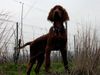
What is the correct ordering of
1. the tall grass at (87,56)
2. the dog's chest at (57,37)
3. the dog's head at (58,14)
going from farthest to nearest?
the dog's head at (58,14) < the dog's chest at (57,37) < the tall grass at (87,56)

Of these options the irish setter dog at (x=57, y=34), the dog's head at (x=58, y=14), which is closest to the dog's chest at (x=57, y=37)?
the irish setter dog at (x=57, y=34)

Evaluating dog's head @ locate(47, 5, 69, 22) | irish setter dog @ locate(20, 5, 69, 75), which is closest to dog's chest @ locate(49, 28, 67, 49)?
irish setter dog @ locate(20, 5, 69, 75)

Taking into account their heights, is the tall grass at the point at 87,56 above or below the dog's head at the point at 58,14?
below

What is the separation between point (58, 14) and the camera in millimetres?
6953

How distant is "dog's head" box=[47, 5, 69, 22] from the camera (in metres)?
6.96

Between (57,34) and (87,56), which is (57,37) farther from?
(87,56)

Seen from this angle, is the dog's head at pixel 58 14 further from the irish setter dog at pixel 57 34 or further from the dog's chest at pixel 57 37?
the dog's chest at pixel 57 37

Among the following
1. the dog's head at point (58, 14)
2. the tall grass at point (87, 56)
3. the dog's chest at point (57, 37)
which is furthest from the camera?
the dog's head at point (58, 14)

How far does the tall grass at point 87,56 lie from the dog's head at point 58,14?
1.00 m

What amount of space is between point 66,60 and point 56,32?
1.87 ft

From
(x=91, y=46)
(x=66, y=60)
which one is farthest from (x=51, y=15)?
(x=91, y=46)

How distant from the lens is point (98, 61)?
5.80m

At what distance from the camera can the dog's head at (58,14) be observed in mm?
6959

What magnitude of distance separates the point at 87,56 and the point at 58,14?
1446mm
